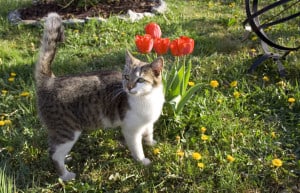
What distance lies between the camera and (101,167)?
2891mm

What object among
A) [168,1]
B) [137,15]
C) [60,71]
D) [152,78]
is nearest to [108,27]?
[137,15]

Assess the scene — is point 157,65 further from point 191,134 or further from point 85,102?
point 191,134

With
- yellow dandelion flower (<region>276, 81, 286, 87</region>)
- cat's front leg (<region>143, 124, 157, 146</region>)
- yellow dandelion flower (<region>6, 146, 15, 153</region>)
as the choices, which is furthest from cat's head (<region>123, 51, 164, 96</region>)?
yellow dandelion flower (<region>276, 81, 286, 87</region>)

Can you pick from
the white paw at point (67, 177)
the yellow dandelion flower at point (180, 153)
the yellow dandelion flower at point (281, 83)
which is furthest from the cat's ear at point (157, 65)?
the yellow dandelion flower at point (281, 83)

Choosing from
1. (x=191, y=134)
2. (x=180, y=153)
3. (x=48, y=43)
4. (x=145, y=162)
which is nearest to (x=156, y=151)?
(x=145, y=162)

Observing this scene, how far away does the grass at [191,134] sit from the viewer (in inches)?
107

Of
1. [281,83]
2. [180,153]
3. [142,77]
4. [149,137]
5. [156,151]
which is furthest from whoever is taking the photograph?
[281,83]

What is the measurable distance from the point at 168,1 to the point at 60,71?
2.90 meters

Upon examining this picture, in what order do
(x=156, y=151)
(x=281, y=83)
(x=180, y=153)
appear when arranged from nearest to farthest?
(x=180, y=153), (x=156, y=151), (x=281, y=83)

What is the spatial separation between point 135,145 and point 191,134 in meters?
0.55

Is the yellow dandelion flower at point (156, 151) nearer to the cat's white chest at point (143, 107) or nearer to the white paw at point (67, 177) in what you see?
the cat's white chest at point (143, 107)

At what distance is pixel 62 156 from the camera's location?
2771 mm

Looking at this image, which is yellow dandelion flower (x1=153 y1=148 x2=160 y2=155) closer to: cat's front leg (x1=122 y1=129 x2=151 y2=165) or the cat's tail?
cat's front leg (x1=122 y1=129 x2=151 y2=165)

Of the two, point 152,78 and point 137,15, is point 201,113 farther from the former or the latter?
point 137,15
